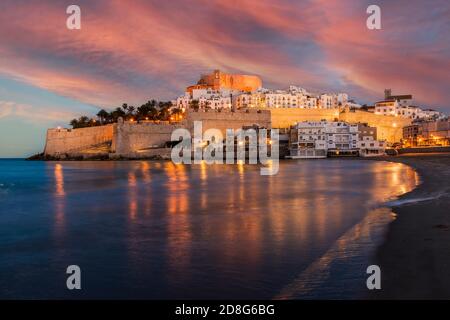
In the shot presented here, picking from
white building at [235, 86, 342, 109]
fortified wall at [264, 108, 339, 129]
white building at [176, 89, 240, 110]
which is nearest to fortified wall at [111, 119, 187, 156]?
fortified wall at [264, 108, 339, 129]

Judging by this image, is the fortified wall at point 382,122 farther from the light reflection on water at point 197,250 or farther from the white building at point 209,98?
the light reflection on water at point 197,250

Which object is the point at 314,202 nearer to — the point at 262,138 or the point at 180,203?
the point at 180,203

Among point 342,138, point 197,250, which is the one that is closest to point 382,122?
point 342,138

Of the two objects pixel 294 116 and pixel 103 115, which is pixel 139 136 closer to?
pixel 103 115

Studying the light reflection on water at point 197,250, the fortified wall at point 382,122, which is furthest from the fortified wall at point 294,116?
the light reflection on water at point 197,250

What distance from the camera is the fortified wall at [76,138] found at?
5972 centimetres

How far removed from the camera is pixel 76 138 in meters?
61.9

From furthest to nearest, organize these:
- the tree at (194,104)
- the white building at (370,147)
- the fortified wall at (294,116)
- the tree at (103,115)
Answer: the tree at (103,115) → the tree at (194,104) → the fortified wall at (294,116) → the white building at (370,147)

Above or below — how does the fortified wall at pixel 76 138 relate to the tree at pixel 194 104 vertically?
below

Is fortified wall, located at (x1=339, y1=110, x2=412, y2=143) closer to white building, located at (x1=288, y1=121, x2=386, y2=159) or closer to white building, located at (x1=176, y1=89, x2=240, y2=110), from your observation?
white building, located at (x1=288, y1=121, x2=386, y2=159)

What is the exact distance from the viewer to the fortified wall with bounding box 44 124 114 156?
59.7m
